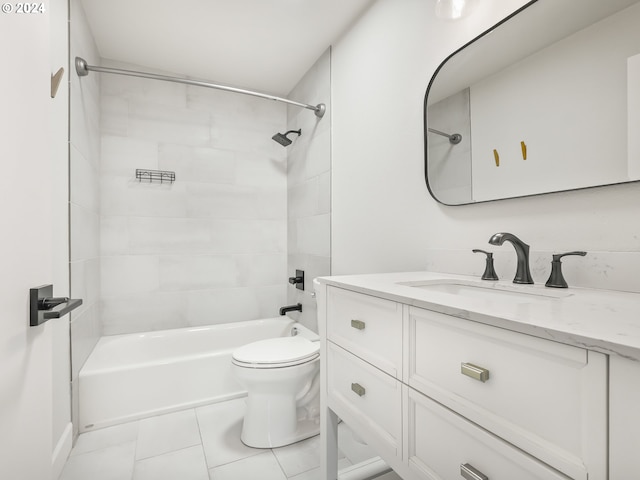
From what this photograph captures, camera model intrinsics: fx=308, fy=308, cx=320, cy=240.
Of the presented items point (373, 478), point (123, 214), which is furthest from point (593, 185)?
point (123, 214)

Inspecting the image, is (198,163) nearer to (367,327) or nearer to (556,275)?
(367,327)

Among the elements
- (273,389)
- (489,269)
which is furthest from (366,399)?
(273,389)

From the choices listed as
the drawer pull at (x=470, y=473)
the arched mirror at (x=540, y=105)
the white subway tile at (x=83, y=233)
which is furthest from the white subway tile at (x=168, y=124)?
the drawer pull at (x=470, y=473)

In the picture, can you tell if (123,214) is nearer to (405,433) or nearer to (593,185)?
(405,433)

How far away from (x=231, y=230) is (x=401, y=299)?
2.15 m

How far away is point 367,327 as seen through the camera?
97 cm

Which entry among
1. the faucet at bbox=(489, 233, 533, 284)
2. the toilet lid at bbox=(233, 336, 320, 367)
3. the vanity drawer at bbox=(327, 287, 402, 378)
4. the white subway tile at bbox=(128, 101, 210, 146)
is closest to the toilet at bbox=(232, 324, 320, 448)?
the toilet lid at bbox=(233, 336, 320, 367)

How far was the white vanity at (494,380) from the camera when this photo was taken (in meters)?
0.44

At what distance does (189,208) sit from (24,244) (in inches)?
77.7

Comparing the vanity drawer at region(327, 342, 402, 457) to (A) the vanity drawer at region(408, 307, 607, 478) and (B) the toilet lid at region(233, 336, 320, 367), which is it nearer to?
(A) the vanity drawer at region(408, 307, 607, 478)

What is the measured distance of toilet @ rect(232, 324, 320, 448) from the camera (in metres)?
1.60

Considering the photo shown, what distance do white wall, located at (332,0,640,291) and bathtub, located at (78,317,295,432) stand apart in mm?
1094

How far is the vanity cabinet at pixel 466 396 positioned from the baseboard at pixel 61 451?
4.26ft

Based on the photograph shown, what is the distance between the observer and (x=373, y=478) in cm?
137
